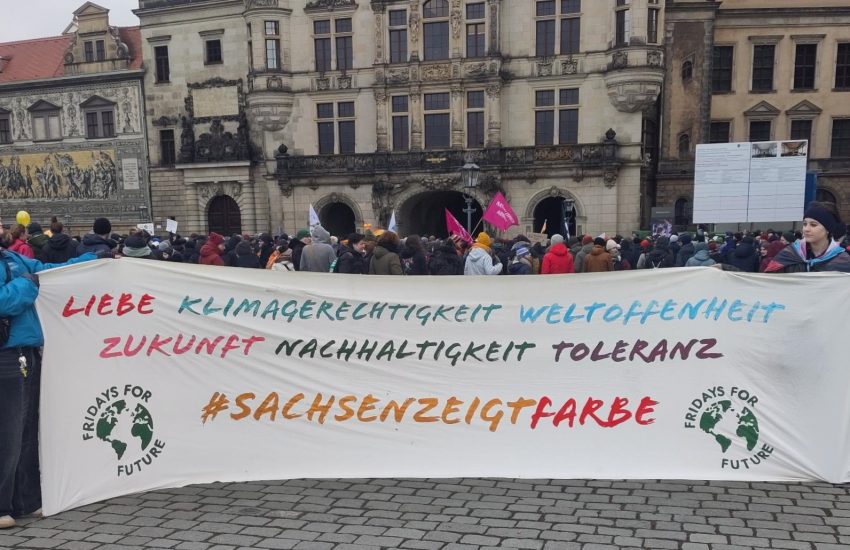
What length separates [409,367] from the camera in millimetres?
5047

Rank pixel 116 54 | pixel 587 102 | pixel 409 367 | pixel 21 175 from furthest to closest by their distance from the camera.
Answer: pixel 21 175
pixel 116 54
pixel 587 102
pixel 409 367

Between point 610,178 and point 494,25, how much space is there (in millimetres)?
8241

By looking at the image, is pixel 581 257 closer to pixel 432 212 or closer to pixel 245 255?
pixel 245 255

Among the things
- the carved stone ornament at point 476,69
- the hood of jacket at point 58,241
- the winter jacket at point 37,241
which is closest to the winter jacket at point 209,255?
the hood of jacket at point 58,241

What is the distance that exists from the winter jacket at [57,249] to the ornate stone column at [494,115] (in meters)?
22.7

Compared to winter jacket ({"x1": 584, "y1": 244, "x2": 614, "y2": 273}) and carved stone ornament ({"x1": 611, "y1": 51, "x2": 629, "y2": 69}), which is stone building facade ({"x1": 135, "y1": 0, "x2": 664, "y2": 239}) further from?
winter jacket ({"x1": 584, "y1": 244, "x2": 614, "y2": 273})

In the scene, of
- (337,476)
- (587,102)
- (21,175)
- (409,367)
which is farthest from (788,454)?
(21,175)

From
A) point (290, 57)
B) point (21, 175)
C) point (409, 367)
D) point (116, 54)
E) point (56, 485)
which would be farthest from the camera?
point (21, 175)

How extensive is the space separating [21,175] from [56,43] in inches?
331

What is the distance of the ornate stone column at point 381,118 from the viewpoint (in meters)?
30.2

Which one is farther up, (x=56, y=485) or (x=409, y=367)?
(x=409, y=367)

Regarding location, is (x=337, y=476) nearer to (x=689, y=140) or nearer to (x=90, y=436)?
(x=90, y=436)

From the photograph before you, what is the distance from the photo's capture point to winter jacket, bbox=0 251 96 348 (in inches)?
171

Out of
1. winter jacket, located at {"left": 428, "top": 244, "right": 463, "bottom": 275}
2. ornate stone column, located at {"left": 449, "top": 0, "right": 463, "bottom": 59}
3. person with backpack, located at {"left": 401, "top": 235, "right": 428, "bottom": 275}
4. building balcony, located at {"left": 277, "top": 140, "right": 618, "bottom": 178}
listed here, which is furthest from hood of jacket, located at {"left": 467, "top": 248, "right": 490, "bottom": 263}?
ornate stone column, located at {"left": 449, "top": 0, "right": 463, "bottom": 59}
